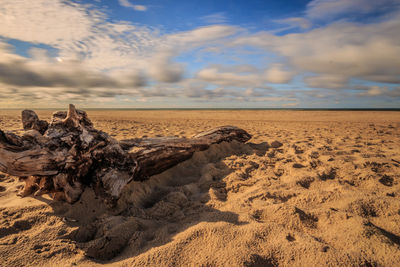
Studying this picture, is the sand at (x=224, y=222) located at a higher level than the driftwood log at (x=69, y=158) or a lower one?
lower

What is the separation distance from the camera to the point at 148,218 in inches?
93.0

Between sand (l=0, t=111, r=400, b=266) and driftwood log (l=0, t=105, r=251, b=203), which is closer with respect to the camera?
sand (l=0, t=111, r=400, b=266)

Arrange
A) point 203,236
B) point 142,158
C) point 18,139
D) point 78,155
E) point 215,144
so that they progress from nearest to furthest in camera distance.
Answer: point 203,236, point 18,139, point 78,155, point 142,158, point 215,144

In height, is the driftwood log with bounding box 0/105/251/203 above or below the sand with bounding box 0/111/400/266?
above

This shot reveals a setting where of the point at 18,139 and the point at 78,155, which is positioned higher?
the point at 18,139

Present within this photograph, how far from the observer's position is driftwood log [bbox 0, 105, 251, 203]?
2209mm

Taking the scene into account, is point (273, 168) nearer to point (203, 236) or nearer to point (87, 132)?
point (203, 236)

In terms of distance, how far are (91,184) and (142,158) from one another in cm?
80

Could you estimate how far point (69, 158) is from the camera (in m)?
2.48

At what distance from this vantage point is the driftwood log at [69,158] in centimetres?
221

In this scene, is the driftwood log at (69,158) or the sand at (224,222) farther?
the driftwood log at (69,158)

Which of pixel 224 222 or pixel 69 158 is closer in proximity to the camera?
pixel 224 222

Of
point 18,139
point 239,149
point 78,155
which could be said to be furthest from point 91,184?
point 239,149

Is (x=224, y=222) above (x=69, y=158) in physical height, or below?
below
